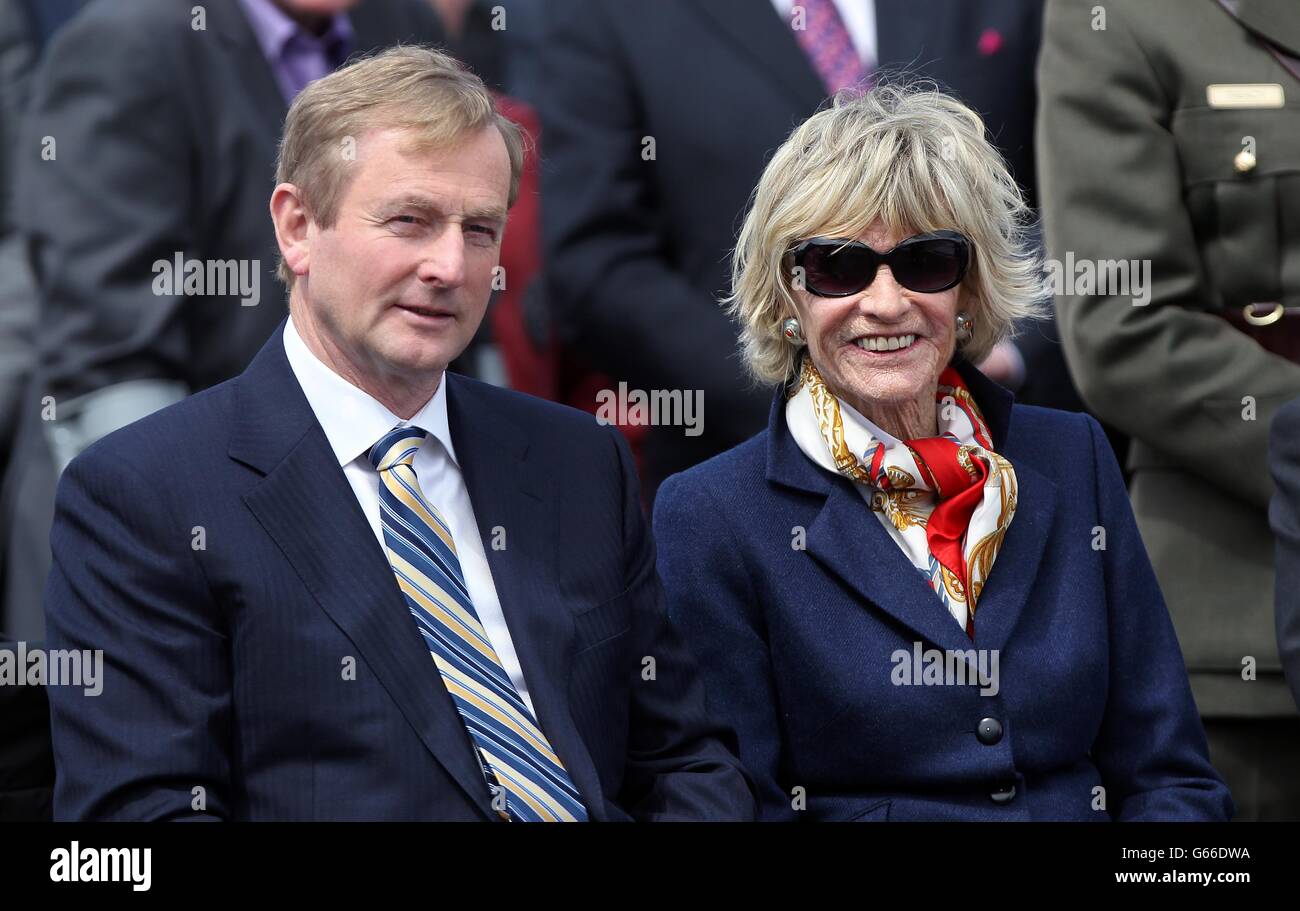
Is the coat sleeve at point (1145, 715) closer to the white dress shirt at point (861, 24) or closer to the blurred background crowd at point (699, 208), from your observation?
the blurred background crowd at point (699, 208)

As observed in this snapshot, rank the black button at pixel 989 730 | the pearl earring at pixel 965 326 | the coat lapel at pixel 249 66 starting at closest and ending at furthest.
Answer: the black button at pixel 989 730 → the pearl earring at pixel 965 326 → the coat lapel at pixel 249 66

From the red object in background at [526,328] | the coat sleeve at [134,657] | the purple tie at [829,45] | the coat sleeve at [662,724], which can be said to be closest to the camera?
the coat sleeve at [134,657]

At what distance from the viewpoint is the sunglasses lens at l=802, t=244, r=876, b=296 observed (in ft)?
10.2

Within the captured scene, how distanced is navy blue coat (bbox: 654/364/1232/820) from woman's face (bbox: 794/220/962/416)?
17cm

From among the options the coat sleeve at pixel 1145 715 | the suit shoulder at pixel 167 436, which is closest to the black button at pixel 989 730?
the coat sleeve at pixel 1145 715

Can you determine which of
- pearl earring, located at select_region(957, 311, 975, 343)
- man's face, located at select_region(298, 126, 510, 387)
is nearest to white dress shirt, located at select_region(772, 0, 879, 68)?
pearl earring, located at select_region(957, 311, 975, 343)

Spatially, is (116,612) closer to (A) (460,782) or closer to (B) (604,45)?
(A) (460,782)

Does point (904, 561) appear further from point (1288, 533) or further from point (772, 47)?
point (772, 47)

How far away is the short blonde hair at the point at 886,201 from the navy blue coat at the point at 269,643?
65cm

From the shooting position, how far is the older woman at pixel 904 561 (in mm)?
3084

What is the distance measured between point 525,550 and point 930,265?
0.83 m

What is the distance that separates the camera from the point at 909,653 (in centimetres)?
309

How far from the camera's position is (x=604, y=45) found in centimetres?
385

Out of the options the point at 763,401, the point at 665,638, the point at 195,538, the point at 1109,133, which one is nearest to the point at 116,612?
the point at 195,538
